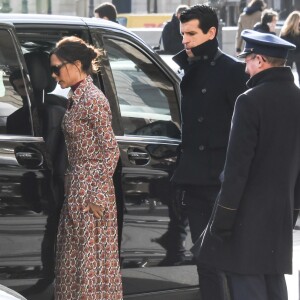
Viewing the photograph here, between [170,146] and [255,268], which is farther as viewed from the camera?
[170,146]

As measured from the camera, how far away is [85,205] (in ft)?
17.9

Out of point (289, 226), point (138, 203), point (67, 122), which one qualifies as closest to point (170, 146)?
point (138, 203)

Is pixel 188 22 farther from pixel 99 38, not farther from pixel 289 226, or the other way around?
pixel 289 226

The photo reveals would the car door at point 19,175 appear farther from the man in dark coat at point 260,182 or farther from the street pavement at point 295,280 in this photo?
the street pavement at point 295,280

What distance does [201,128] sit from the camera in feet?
18.4

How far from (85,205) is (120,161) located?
0.45m

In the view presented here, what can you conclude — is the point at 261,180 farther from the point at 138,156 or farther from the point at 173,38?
the point at 173,38

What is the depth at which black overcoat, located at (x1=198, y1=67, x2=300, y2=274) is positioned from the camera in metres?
4.80

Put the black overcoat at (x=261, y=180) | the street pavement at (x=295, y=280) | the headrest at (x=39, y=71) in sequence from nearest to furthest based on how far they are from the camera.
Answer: the black overcoat at (x=261, y=180) < the headrest at (x=39, y=71) < the street pavement at (x=295, y=280)

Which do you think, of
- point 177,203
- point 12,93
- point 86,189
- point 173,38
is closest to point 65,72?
point 12,93

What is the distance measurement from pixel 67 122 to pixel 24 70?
0.40m

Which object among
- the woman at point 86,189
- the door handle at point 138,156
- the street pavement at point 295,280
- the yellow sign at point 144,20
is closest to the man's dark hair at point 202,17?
the woman at point 86,189

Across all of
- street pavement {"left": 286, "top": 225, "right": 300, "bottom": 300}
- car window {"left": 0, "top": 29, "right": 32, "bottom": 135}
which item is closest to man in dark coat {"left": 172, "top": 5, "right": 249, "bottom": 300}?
car window {"left": 0, "top": 29, "right": 32, "bottom": 135}

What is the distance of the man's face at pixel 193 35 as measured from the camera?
5625mm
